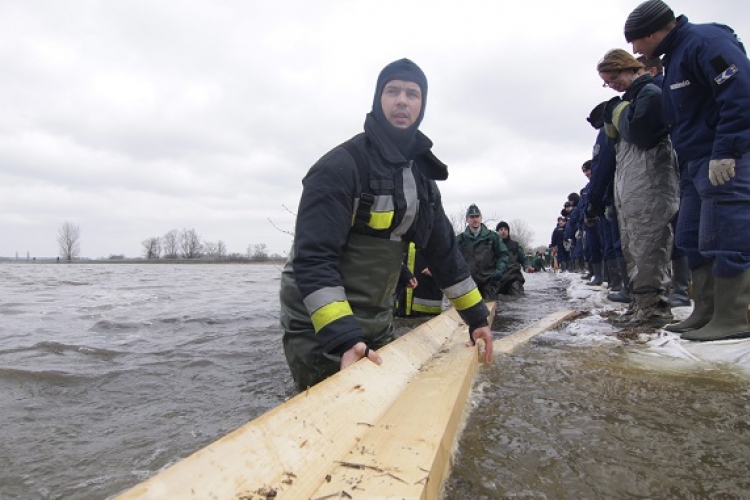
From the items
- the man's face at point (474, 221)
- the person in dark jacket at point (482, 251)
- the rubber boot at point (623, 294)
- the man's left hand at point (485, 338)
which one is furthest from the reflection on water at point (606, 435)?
the man's face at point (474, 221)

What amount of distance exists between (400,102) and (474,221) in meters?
6.64

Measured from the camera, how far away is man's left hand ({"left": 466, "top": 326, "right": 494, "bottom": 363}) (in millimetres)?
2709

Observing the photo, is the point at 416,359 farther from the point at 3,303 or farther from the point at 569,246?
the point at 569,246

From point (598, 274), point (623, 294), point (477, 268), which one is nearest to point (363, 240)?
point (623, 294)

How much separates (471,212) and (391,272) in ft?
21.7

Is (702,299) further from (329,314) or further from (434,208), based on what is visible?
(329,314)

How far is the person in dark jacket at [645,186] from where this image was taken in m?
3.87

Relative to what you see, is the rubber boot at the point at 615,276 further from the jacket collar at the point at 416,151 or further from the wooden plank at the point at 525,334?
the jacket collar at the point at 416,151

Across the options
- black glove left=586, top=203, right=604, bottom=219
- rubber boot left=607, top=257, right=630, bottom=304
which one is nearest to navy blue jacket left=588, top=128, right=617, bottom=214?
black glove left=586, top=203, right=604, bottom=219

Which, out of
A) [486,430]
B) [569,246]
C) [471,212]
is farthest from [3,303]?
[569,246]

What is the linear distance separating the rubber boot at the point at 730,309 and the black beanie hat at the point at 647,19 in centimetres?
166

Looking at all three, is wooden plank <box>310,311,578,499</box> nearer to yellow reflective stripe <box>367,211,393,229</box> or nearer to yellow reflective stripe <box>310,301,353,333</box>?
yellow reflective stripe <box>310,301,353,333</box>

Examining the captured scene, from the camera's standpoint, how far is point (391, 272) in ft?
8.41

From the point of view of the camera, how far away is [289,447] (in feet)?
3.73
